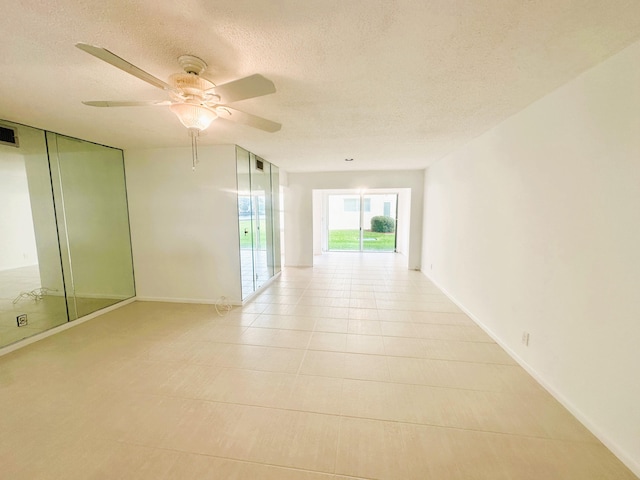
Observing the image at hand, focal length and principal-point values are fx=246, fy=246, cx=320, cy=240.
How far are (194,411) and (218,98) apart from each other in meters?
2.10

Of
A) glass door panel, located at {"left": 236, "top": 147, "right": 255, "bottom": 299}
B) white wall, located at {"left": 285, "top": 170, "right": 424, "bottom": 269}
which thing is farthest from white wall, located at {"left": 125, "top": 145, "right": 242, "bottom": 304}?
white wall, located at {"left": 285, "top": 170, "right": 424, "bottom": 269}

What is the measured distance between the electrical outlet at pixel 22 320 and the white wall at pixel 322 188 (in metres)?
4.38

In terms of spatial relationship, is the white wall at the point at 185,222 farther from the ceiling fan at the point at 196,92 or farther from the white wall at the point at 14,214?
the ceiling fan at the point at 196,92

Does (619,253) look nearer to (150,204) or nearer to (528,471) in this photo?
(528,471)

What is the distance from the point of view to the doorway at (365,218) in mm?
8008

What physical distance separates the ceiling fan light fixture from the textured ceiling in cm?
25

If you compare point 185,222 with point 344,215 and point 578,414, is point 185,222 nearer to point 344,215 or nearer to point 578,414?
point 578,414

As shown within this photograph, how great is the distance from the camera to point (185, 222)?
3.70 metres

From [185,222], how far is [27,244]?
5.21ft

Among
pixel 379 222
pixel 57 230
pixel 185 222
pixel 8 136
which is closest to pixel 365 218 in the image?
pixel 379 222

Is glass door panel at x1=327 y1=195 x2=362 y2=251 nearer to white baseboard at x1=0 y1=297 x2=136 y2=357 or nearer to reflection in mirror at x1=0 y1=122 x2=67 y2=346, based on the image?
white baseboard at x1=0 y1=297 x2=136 y2=357

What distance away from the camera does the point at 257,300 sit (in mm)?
3943

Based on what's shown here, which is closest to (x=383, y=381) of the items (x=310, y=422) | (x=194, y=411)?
(x=310, y=422)

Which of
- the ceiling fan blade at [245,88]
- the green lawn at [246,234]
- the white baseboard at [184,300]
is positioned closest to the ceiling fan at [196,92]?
the ceiling fan blade at [245,88]
